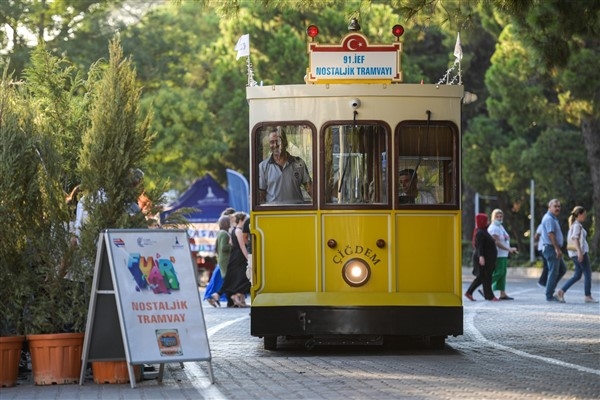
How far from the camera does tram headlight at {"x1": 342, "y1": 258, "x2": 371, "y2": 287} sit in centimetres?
1652

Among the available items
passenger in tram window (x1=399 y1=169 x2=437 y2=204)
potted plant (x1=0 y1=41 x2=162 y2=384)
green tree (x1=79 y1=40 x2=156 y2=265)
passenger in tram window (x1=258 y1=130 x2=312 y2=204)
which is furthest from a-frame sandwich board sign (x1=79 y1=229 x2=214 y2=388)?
passenger in tram window (x1=399 y1=169 x2=437 y2=204)

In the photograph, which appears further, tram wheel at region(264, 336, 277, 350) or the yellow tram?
tram wheel at region(264, 336, 277, 350)

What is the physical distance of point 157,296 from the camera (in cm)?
1359

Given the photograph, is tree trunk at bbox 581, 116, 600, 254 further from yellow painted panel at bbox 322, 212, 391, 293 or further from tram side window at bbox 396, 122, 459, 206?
yellow painted panel at bbox 322, 212, 391, 293

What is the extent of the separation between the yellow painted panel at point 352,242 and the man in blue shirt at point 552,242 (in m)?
11.5

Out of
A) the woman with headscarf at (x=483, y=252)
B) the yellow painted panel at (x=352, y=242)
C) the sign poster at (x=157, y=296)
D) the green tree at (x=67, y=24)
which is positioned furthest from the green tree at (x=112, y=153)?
the green tree at (x=67, y=24)

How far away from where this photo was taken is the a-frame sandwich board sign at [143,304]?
43.8ft

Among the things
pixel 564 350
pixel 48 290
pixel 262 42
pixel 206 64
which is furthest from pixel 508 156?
pixel 48 290

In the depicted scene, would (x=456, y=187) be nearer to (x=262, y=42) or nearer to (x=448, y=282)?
(x=448, y=282)

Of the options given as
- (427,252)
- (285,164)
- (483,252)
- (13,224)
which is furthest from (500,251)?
(13,224)

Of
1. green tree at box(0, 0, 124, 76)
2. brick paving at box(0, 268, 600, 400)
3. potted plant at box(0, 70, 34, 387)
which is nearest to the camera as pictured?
brick paving at box(0, 268, 600, 400)

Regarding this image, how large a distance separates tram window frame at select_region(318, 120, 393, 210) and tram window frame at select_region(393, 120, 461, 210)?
0.28ft

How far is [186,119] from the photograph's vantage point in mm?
58250

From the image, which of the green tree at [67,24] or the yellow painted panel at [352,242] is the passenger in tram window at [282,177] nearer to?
the yellow painted panel at [352,242]
